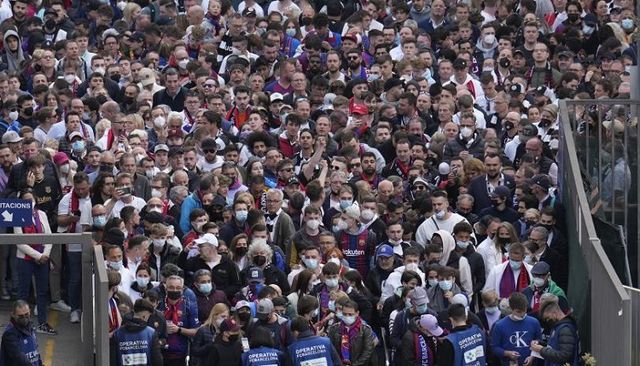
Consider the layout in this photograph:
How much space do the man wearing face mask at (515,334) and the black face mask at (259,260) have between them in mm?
2836

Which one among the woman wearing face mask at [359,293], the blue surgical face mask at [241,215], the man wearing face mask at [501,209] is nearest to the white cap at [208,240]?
the blue surgical face mask at [241,215]

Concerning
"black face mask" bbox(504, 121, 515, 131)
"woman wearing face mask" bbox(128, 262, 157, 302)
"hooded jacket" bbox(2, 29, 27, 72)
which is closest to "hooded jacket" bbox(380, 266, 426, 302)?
"woman wearing face mask" bbox(128, 262, 157, 302)

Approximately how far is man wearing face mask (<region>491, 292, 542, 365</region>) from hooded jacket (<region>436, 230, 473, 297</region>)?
1039 mm

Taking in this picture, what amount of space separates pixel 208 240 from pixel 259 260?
628 mm

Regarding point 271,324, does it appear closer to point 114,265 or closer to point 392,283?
point 392,283

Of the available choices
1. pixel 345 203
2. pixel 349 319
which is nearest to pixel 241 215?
pixel 345 203

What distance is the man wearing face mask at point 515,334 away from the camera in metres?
23.0

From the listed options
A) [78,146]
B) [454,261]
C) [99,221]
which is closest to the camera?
[454,261]

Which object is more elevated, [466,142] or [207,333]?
[466,142]

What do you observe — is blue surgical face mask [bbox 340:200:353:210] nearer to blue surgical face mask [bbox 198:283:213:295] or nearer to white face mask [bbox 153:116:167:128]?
blue surgical face mask [bbox 198:283:213:295]

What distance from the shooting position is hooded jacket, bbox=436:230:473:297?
79.3 feet

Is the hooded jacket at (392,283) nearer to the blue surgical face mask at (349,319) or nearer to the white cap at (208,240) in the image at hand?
→ the blue surgical face mask at (349,319)

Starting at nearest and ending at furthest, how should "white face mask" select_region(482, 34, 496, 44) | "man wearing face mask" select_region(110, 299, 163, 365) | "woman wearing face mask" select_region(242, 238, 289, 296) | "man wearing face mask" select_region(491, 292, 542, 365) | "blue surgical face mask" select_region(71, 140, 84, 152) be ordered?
"man wearing face mask" select_region(110, 299, 163, 365) → "man wearing face mask" select_region(491, 292, 542, 365) → "woman wearing face mask" select_region(242, 238, 289, 296) → "blue surgical face mask" select_region(71, 140, 84, 152) → "white face mask" select_region(482, 34, 496, 44)

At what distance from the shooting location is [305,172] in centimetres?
2658
